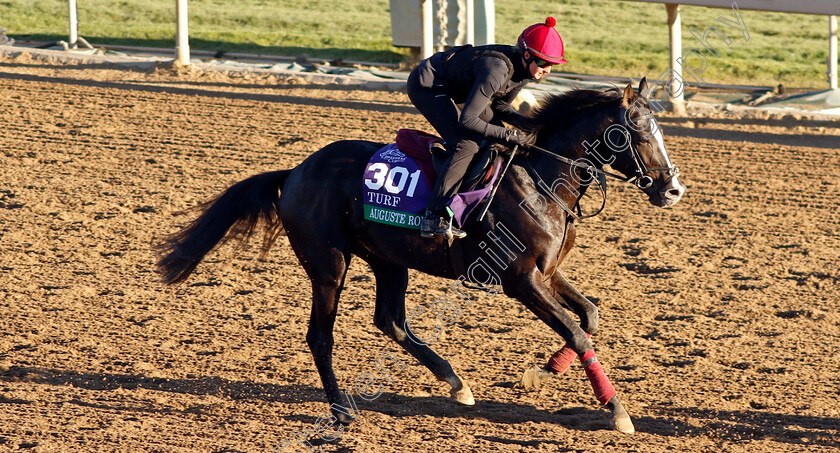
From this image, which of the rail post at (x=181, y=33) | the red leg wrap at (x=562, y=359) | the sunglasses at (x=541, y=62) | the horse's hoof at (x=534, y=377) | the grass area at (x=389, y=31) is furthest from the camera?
the grass area at (x=389, y=31)

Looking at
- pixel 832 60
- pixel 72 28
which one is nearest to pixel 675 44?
pixel 832 60

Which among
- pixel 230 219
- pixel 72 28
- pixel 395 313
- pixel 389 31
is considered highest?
pixel 389 31

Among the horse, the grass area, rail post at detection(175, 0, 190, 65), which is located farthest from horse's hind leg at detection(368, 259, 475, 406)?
the grass area

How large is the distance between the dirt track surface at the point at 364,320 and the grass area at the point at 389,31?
7074mm

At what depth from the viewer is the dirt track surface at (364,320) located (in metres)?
4.99

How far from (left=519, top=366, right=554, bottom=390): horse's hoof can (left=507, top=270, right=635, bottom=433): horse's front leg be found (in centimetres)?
56

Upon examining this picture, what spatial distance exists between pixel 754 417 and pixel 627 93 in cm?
197

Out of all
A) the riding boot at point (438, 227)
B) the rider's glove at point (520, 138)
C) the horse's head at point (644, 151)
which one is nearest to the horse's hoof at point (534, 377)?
the riding boot at point (438, 227)

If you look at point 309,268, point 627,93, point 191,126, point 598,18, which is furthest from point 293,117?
point 598,18

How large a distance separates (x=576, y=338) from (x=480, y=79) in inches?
58.9

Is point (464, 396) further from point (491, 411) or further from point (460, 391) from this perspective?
point (491, 411)

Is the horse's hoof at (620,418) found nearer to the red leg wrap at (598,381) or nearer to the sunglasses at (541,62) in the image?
the red leg wrap at (598,381)

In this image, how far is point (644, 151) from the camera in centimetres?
489

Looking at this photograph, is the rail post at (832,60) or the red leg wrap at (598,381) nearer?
the red leg wrap at (598,381)
